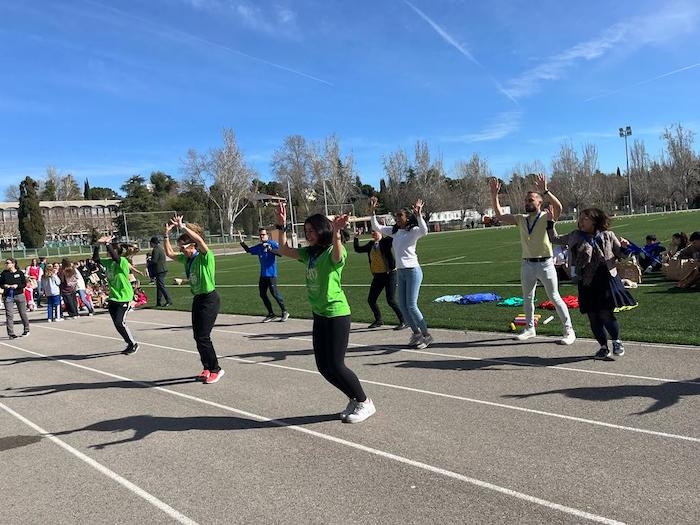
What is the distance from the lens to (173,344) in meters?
10.1

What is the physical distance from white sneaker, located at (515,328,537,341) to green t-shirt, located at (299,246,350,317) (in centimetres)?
396

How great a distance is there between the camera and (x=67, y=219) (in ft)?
290

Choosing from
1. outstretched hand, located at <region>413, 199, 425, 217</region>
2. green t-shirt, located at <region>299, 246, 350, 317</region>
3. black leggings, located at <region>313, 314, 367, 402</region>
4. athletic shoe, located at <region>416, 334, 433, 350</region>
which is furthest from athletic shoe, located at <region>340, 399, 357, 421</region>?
outstretched hand, located at <region>413, 199, 425, 217</region>

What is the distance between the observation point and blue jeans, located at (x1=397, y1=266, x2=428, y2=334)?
7.82 m

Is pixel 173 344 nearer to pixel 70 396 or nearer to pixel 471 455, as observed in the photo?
pixel 70 396

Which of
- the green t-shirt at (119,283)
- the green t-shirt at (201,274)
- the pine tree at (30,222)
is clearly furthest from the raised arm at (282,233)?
the pine tree at (30,222)

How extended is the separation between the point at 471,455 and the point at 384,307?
8263mm

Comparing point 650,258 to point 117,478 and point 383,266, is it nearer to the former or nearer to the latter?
point 383,266

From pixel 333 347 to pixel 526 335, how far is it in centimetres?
417

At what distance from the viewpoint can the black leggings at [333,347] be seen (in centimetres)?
484

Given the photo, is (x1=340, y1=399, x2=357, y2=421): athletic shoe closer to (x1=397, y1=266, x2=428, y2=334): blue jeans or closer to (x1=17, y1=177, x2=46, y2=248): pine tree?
(x1=397, y1=266, x2=428, y2=334): blue jeans

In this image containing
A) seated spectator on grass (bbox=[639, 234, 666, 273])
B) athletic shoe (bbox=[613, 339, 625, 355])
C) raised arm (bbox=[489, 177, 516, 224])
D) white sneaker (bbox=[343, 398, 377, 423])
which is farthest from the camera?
seated spectator on grass (bbox=[639, 234, 666, 273])

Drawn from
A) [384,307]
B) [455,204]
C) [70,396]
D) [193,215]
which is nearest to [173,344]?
[70,396]

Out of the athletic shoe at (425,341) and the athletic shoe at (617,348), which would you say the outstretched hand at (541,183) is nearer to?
the athletic shoe at (617,348)
